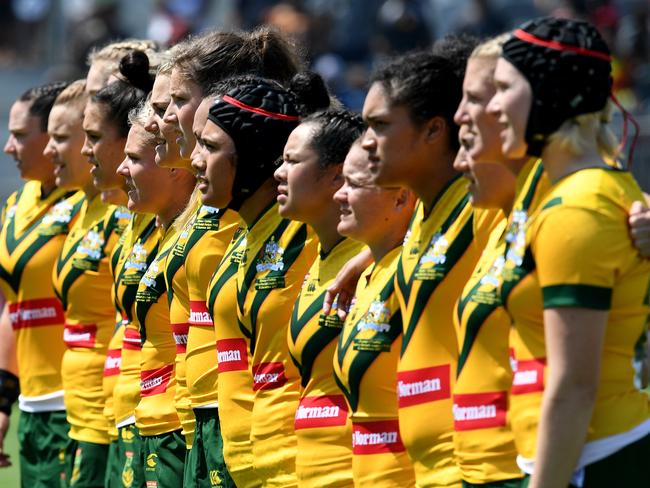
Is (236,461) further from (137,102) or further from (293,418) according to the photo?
(137,102)

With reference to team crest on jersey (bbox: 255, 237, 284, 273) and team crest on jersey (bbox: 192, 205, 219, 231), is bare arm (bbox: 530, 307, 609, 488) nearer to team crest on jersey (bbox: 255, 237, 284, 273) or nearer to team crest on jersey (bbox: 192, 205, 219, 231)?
team crest on jersey (bbox: 255, 237, 284, 273)

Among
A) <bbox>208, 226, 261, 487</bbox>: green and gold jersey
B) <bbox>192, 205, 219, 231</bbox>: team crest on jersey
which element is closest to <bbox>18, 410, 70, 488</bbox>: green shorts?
<bbox>192, 205, 219, 231</bbox>: team crest on jersey

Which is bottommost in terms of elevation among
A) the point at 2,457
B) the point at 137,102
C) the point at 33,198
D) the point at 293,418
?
the point at 2,457

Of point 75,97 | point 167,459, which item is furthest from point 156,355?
point 75,97

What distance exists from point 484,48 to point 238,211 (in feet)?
5.55

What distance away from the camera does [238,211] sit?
507cm

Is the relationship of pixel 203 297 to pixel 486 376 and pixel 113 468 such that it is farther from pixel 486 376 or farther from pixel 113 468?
pixel 486 376

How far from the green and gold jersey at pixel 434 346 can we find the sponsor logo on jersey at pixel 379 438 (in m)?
0.21

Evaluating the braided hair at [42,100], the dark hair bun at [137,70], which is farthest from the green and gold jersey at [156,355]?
the braided hair at [42,100]

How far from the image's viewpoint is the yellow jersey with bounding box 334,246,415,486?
13.3 feet

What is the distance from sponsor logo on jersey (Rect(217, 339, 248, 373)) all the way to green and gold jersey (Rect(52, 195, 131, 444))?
5.33 feet

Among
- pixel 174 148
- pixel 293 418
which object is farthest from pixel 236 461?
pixel 174 148

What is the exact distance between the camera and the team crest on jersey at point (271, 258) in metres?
4.82

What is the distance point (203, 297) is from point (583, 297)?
2.45 meters
